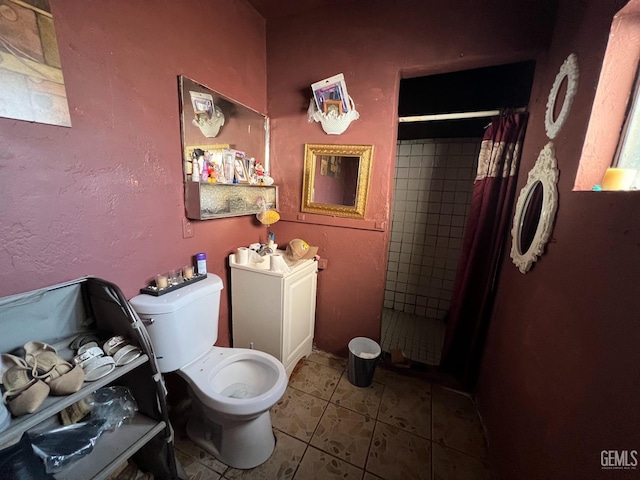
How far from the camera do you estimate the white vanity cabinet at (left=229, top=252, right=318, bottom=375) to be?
4.78ft

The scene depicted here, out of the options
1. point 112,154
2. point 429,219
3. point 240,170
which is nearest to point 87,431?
point 112,154

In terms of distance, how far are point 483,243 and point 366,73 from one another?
4.12 ft

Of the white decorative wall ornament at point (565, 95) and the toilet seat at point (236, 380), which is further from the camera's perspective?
the toilet seat at point (236, 380)

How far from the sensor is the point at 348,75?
1.52 meters

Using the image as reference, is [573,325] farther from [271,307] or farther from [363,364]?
[271,307]

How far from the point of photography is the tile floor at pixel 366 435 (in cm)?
114

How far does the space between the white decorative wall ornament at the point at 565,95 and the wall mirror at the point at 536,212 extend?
0.07m

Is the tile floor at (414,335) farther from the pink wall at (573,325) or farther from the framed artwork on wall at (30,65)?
the framed artwork on wall at (30,65)

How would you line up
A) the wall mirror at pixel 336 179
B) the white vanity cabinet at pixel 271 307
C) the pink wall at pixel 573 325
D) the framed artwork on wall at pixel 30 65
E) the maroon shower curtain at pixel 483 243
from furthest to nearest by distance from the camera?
1. the wall mirror at pixel 336 179
2. the white vanity cabinet at pixel 271 307
3. the maroon shower curtain at pixel 483 243
4. the framed artwork on wall at pixel 30 65
5. the pink wall at pixel 573 325

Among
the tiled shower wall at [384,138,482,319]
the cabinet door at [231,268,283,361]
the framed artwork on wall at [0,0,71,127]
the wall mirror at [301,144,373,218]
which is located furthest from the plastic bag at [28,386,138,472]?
the tiled shower wall at [384,138,482,319]

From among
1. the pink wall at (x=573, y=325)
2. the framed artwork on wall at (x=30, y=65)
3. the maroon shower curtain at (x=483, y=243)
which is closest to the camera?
the pink wall at (x=573, y=325)

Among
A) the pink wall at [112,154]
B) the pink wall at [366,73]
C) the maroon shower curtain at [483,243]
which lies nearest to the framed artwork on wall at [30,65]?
the pink wall at [112,154]

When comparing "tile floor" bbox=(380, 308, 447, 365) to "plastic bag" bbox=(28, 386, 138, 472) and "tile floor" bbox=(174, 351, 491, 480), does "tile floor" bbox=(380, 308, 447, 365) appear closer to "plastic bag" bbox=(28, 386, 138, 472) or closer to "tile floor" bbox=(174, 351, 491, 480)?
"tile floor" bbox=(174, 351, 491, 480)

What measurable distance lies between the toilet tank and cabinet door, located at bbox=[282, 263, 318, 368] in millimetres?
423
